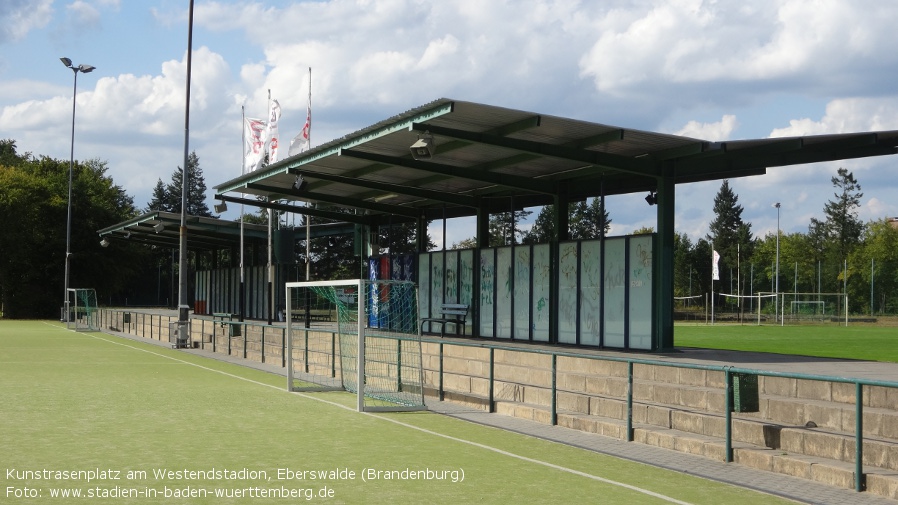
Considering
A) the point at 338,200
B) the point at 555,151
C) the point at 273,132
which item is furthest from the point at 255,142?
the point at 555,151

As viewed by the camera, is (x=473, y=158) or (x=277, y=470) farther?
(x=473, y=158)

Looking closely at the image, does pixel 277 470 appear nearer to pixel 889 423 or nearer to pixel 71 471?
pixel 71 471

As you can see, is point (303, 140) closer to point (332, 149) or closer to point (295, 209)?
point (295, 209)

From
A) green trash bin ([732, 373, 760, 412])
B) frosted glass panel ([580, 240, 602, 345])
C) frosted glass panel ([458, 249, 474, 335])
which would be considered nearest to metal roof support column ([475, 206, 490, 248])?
frosted glass panel ([458, 249, 474, 335])

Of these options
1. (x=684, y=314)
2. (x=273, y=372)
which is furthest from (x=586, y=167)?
(x=684, y=314)

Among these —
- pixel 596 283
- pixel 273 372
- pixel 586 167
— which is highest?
pixel 586 167

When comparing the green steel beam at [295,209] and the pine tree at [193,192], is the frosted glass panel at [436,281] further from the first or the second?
the pine tree at [193,192]

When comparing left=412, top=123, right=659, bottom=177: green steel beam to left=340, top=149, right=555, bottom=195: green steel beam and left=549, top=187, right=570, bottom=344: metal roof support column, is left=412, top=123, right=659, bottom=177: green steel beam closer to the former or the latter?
left=340, top=149, right=555, bottom=195: green steel beam

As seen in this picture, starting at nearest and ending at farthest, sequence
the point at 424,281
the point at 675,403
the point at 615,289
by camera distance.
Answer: the point at 675,403
the point at 615,289
the point at 424,281

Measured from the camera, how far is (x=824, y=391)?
11.7 meters

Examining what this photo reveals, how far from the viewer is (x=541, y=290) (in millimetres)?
23391

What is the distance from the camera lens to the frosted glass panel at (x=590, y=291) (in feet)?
69.7

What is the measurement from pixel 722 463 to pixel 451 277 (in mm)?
17158

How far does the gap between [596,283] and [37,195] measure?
53.0 metres
